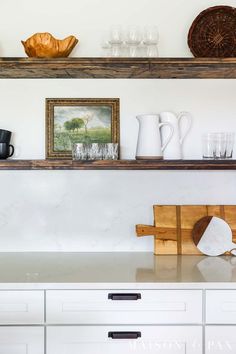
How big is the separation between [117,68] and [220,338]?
135 centimetres

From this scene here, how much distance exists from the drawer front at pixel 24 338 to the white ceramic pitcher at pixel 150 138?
99cm

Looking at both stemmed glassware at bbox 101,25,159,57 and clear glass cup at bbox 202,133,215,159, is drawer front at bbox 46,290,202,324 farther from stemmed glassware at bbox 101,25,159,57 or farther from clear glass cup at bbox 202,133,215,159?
stemmed glassware at bbox 101,25,159,57

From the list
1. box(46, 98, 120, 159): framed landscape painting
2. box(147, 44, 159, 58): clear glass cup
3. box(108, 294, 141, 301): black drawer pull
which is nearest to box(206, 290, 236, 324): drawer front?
box(108, 294, 141, 301): black drawer pull

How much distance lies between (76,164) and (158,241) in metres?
0.63

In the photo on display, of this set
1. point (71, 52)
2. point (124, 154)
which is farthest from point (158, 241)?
point (71, 52)

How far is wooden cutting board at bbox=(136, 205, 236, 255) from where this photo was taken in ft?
8.43

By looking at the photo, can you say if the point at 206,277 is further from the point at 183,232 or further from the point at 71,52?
the point at 71,52

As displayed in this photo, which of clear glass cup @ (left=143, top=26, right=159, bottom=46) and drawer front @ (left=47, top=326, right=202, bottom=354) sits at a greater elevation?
clear glass cup @ (left=143, top=26, right=159, bottom=46)

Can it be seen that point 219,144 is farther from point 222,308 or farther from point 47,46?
point 47,46

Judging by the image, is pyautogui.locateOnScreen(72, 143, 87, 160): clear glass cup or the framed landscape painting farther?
the framed landscape painting

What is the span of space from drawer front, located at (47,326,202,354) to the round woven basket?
4.69 ft

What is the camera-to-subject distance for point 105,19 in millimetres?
2600

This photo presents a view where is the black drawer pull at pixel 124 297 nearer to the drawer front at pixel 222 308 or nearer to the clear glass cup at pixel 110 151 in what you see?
the drawer front at pixel 222 308

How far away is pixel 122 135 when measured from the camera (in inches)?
103
